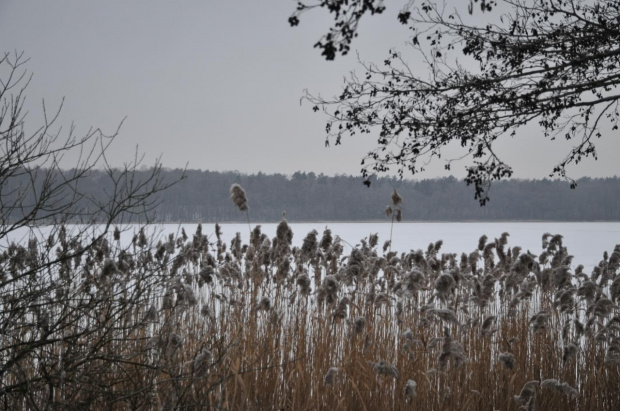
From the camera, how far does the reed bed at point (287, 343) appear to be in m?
3.60

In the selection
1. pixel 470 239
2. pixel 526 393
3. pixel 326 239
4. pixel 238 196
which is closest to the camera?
pixel 526 393

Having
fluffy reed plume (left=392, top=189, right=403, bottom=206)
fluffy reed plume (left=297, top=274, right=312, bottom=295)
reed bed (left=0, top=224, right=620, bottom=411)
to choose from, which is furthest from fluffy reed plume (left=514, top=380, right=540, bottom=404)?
fluffy reed plume (left=392, top=189, right=403, bottom=206)

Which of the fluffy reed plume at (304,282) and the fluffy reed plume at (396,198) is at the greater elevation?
the fluffy reed plume at (396,198)

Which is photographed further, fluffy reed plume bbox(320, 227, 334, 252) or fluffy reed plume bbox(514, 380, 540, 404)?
fluffy reed plume bbox(320, 227, 334, 252)

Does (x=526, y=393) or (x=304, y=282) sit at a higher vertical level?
(x=304, y=282)

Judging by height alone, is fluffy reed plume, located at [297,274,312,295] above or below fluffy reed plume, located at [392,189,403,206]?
below

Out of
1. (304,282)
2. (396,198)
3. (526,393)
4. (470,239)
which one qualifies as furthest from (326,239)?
(470,239)

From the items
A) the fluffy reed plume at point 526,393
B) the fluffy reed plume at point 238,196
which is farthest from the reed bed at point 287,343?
the fluffy reed plume at point 238,196

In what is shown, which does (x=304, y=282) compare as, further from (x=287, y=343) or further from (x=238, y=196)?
(x=238, y=196)

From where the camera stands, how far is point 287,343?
4793 millimetres

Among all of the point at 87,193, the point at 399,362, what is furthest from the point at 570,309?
the point at 87,193

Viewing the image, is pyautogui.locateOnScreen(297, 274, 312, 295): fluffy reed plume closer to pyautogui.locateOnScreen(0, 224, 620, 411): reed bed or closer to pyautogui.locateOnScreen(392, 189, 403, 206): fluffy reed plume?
pyautogui.locateOnScreen(0, 224, 620, 411): reed bed

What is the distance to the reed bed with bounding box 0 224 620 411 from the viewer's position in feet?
11.8

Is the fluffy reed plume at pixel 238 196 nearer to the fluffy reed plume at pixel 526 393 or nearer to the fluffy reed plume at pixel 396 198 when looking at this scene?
the fluffy reed plume at pixel 396 198
